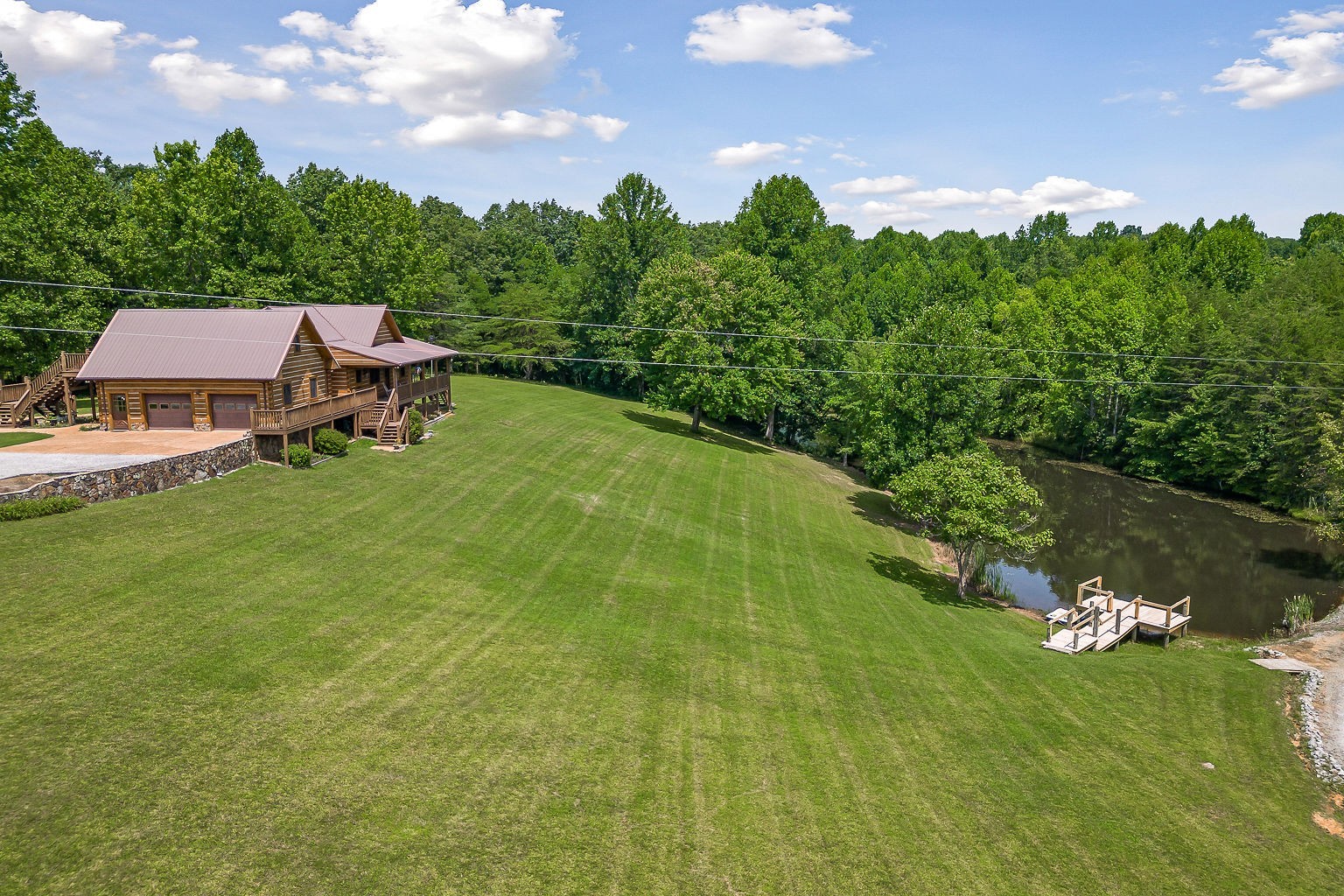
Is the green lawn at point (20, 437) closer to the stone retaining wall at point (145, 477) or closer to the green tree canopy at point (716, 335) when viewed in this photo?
the stone retaining wall at point (145, 477)

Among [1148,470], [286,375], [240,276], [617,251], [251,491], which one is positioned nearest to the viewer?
[251,491]

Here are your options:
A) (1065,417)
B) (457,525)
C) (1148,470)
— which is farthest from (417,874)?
(1065,417)

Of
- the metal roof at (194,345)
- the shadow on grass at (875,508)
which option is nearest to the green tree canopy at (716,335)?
the shadow on grass at (875,508)

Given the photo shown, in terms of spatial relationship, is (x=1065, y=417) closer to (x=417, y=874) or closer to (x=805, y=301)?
A: (x=805, y=301)

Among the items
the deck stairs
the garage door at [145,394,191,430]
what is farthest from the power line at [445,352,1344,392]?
the garage door at [145,394,191,430]

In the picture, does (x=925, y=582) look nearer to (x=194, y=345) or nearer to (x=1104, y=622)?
(x=1104, y=622)

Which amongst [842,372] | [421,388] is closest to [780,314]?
[842,372]
